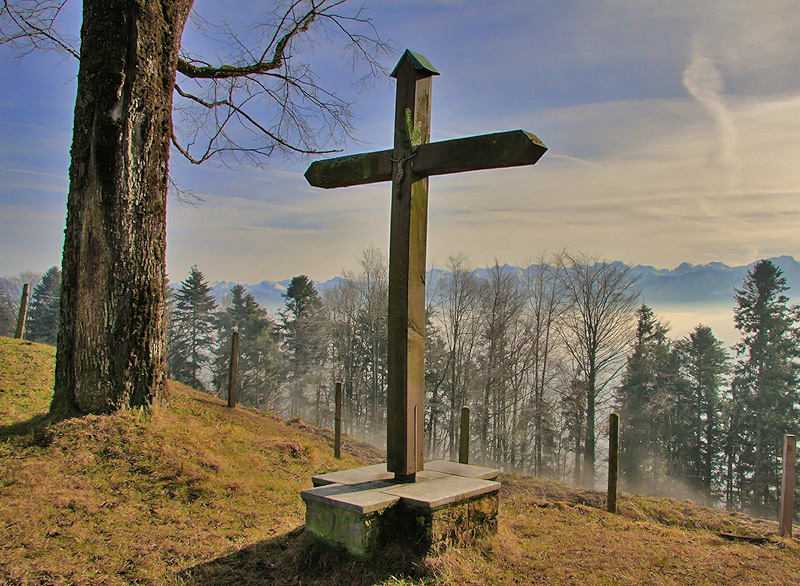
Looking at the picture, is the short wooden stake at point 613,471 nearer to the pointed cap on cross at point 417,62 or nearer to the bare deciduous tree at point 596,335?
the pointed cap on cross at point 417,62

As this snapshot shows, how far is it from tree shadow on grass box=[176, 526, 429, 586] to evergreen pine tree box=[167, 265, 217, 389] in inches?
1333

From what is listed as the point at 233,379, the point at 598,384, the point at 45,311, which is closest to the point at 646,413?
the point at 598,384

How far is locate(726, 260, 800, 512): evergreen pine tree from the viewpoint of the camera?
2612cm

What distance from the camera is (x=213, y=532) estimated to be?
4566 mm

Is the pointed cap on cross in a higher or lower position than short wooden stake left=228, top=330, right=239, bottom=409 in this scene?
higher

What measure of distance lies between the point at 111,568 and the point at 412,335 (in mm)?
2719

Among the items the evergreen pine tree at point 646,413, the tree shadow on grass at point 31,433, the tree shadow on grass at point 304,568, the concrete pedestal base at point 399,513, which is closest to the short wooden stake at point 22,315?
the tree shadow on grass at point 31,433

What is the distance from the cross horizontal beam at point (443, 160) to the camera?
3488 mm

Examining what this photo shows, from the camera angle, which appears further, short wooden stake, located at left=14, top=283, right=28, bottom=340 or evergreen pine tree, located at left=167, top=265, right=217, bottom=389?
evergreen pine tree, located at left=167, top=265, right=217, bottom=389

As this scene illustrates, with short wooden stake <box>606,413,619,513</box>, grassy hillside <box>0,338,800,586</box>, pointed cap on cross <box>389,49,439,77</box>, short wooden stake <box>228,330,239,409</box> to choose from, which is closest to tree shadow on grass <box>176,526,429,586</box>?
grassy hillside <box>0,338,800,586</box>

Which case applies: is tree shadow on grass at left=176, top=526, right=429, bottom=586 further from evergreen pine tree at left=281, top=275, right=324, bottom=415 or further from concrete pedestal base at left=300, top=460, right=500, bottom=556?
evergreen pine tree at left=281, top=275, right=324, bottom=415

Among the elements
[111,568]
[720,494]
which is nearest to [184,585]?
[111,568]

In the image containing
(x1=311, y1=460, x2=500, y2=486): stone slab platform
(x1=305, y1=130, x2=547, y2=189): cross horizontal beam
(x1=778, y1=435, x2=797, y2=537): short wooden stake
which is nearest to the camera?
(x1=305, y1=130, x2=547, y2=189): cross horizontal beam

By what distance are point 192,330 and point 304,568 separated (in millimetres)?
36974
